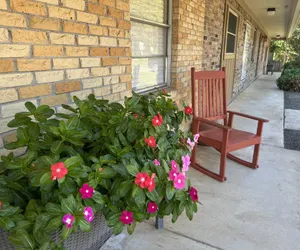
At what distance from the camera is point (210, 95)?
2855 mm

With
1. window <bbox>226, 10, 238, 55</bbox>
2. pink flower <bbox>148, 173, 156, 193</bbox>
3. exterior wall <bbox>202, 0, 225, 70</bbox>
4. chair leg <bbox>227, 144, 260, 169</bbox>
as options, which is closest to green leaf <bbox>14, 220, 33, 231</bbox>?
pink flower <bbox>148, 173, 156, 193</bbox>

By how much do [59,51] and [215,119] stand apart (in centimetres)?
199

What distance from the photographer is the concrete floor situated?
159cm

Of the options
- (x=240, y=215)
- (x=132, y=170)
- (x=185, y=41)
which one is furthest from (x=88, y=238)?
(x=185, y=41)

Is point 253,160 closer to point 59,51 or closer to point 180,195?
point 180,195

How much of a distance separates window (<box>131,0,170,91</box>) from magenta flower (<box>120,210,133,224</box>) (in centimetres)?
162

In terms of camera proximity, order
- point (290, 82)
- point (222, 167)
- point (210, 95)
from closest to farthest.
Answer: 1. point (222, 167)
2. point (210, 95)
3. point (290, 82)

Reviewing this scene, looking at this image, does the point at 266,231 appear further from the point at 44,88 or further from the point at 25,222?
the point at 44,88

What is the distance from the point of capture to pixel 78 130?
3.57 ft

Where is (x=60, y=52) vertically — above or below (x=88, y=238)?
above

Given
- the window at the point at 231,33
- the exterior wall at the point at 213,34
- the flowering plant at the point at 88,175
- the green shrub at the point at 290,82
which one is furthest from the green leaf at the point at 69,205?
the green shrub at the point at 290,82

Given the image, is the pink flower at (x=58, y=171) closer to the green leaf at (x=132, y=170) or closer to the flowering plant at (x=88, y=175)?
the flowering plant at (x=88, y=175)

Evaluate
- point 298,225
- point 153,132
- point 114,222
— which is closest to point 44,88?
point 153,132

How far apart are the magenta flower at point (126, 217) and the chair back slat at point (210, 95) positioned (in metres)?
1.90
